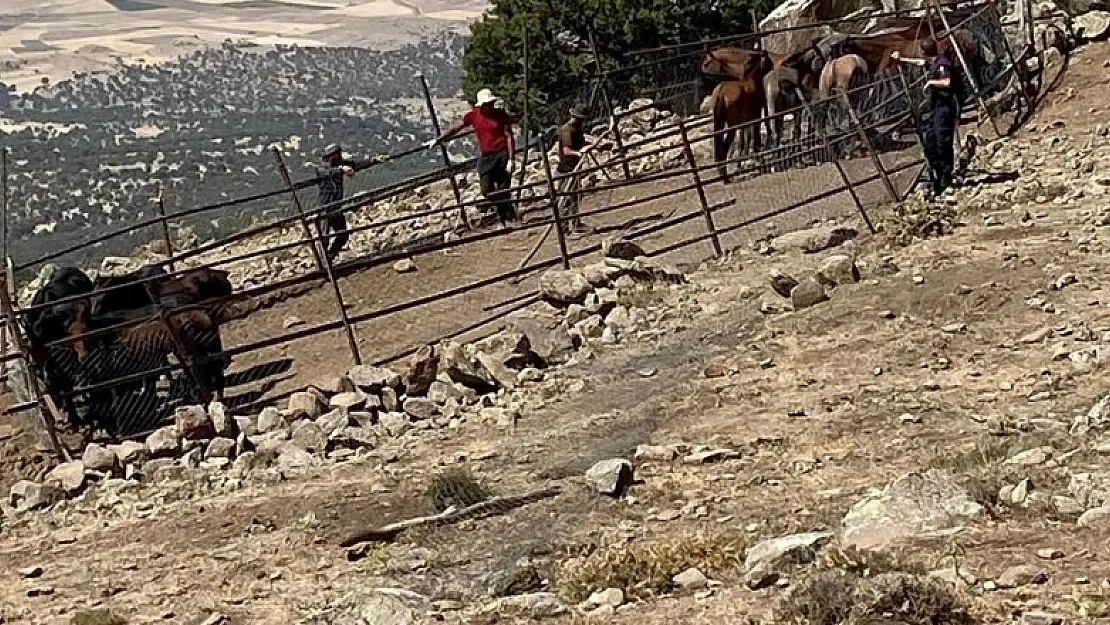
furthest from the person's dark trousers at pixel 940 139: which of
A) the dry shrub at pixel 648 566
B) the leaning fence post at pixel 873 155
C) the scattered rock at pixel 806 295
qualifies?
the dry shrub at pixel 648 566

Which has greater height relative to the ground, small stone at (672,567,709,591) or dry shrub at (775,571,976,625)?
dry shrub at (775,571,976,625)

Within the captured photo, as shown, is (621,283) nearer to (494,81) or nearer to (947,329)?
(947,329)

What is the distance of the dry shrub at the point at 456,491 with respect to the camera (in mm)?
7375

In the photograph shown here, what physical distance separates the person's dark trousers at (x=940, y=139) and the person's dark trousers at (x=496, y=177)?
4.41 metres

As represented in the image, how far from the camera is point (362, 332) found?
42.9ft

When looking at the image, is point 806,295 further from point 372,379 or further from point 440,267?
point 440,267

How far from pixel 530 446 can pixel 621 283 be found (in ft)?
11.5

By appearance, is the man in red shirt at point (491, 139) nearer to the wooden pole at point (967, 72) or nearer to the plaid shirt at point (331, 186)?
the plaid shirt at point (331, 186)

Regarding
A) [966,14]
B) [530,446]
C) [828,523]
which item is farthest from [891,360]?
[966,14]

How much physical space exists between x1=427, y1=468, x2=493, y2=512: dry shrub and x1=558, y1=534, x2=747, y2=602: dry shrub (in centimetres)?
129

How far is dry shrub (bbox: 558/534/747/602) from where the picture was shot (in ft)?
18.8

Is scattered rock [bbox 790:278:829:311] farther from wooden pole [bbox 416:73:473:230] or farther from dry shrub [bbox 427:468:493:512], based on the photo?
wooden pole [bbox 416:73:473:230]

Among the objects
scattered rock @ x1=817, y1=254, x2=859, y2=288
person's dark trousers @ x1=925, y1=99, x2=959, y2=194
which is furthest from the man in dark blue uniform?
scattered rock @ x1=817, y1=254, x2=859, y2=288

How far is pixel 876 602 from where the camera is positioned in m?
4.73
